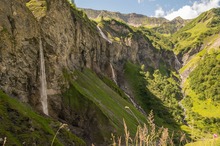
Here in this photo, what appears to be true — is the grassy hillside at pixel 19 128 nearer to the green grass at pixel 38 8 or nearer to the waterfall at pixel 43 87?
the waterfall at pixel 43 87

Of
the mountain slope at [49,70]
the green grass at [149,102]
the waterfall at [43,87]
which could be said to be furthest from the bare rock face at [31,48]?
the green grass at [149,102]

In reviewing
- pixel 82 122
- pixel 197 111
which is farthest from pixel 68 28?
pixel 197 111

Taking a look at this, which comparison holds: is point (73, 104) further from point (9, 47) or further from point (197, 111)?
point (197, 111)

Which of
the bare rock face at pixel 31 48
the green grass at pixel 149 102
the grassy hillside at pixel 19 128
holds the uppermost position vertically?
the bare rock face at pixel 31 48

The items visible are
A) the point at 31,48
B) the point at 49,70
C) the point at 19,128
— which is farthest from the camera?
the point at 49,70

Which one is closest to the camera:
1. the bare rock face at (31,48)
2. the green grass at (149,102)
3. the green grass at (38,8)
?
the bare rock face at (31,48)

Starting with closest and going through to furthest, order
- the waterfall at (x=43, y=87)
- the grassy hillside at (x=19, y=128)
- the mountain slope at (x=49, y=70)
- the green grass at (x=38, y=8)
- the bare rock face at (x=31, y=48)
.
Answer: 1. the grassy hillside at (x=19, y=128)
2. the bare rock face at (x=31, y=48)
3. the mountain slope at (x=49, y=70)
4. the waterfall at (x=43, y=87)
5. the green grass at (x=38, y=8)

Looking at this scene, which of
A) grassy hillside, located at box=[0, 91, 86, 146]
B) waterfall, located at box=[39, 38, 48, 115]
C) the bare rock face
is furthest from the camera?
waterfall, located at box=[39, 38, 48, 115]

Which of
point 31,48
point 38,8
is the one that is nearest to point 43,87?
point 31,48

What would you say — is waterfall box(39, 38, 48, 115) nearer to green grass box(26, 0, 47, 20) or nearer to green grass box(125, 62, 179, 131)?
green grass box(26, 0, 47, 20)

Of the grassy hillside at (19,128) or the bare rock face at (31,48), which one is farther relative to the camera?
the bare rock face at (31,48)

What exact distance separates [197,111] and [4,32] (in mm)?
172678

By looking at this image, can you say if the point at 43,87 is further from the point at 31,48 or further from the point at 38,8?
the point at 38,8

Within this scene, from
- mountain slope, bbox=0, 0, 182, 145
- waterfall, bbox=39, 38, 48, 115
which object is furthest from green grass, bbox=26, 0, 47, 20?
waterfall, bbox=39, 38, 48, 115
